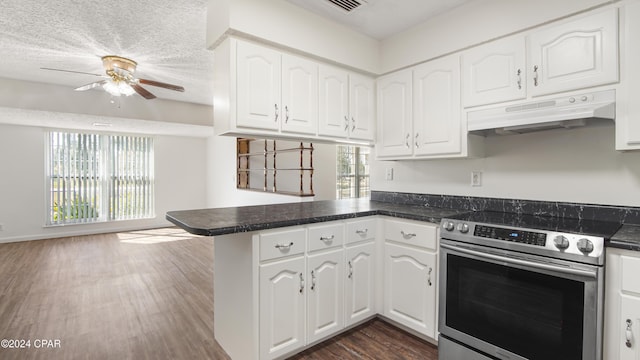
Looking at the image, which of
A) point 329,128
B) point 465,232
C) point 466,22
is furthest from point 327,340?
point 466,22

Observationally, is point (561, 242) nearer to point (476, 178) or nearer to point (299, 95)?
point (476, 178)

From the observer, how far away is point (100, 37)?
2822mm

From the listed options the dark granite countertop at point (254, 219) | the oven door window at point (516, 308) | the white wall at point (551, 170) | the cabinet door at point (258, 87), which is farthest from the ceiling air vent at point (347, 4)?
the oven door window at point (516, 308)

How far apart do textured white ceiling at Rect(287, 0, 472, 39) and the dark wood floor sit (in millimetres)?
2492

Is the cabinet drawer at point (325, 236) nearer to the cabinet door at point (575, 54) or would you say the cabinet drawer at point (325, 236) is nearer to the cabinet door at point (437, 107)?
the cabinet door at point (437, 107)

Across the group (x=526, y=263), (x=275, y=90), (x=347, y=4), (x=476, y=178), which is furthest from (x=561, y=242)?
(x=347, y=4)

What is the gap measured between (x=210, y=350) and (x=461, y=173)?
2347 mm

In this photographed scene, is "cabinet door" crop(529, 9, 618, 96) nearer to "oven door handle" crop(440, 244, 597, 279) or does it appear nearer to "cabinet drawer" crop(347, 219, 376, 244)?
"oven door handle" crop(440, 244, 597, 279)

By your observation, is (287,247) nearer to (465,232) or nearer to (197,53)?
(465,232)

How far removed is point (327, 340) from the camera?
2232mm

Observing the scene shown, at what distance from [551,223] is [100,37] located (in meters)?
3.87

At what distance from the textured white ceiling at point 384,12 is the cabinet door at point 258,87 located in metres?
0.51

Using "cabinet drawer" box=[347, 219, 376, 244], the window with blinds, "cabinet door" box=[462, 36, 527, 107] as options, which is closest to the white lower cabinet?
"cabinet door" box=[462, 36, 527, 107]

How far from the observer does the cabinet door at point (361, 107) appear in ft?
8.98
